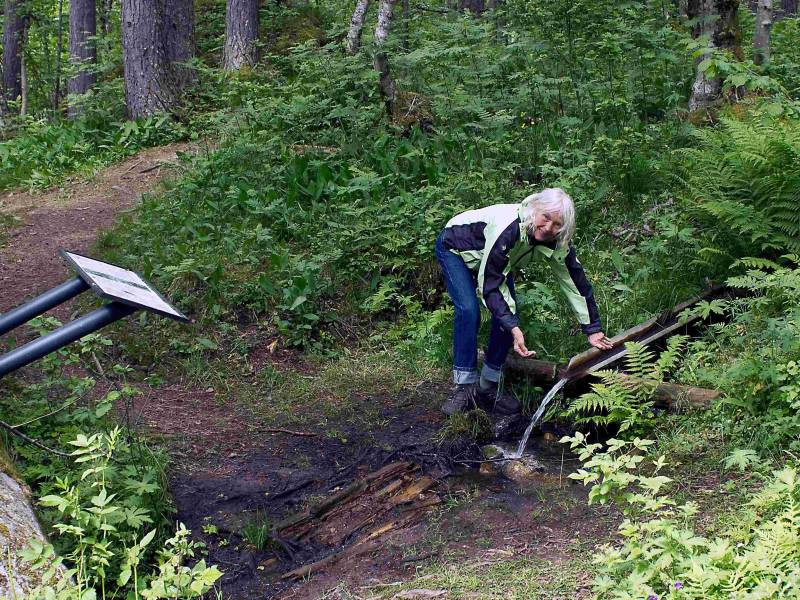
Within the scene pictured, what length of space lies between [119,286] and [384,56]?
291 inches

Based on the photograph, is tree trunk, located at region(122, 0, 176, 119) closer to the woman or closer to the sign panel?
the woman

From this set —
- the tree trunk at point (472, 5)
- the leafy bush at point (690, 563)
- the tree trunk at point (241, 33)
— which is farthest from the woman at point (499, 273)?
the tree trunk at point (472, 5)

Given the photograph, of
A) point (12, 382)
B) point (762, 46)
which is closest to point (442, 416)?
point (12, 382)

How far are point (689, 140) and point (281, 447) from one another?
5.67 meters

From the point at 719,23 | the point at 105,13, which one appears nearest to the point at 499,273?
the point at 719,23

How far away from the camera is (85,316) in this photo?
3.59m

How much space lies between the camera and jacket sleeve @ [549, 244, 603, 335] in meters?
5.52

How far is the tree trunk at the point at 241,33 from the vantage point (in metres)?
14.5

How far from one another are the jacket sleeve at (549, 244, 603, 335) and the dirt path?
18.3 feet

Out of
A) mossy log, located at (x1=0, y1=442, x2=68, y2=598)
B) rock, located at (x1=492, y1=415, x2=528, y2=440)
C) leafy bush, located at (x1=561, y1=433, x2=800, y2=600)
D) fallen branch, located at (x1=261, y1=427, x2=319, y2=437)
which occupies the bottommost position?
fallen branch, located at (x1=261, y1=427, x2=319, y2=437)

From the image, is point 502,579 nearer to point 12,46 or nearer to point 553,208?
point 553,208

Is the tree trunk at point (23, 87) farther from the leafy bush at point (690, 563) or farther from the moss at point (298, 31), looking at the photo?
the leafy bush at point (690, 563)

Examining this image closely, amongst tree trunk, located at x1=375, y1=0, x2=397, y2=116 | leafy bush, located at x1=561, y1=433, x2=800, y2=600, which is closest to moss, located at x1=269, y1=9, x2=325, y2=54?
tree trunk, located at x1=375, y1=0, x2=397, y2=116

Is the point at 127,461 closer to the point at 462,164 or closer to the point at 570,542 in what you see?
the point at 570,542
